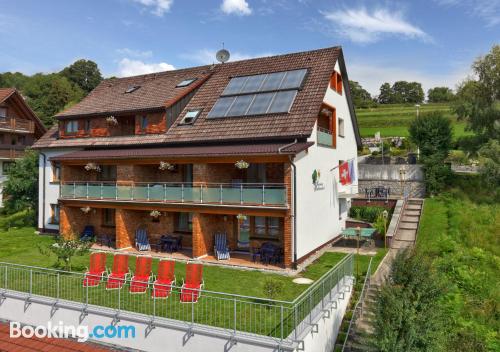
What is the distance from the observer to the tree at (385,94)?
4496 inches

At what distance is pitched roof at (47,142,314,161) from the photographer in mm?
16766

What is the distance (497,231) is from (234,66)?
17936 mm

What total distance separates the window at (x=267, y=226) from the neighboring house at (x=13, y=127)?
27449 millimetres

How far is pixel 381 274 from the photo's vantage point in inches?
631

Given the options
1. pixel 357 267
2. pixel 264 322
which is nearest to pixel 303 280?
pixel 357 267

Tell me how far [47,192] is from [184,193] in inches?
492

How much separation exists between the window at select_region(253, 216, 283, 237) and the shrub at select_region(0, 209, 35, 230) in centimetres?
1921

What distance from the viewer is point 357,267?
54.2 ft

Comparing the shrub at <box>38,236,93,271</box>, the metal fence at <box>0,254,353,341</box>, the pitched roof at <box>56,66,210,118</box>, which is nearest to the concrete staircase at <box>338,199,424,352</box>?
the metal fence at <box>0,254,353,341</box>

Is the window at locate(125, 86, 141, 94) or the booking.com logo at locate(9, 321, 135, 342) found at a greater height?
the window at locate(125, 86, 141, 94)

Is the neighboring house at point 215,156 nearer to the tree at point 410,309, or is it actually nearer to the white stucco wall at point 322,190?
the white stucco wall at point 322,190

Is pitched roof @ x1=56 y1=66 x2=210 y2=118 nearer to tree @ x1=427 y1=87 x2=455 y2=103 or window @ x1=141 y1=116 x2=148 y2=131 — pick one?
window @ x1=141 y1=116 x2=148 y2=131

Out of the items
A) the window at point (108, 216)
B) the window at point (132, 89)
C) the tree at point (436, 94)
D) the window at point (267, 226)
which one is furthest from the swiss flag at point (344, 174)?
the tree at point (436, 94)

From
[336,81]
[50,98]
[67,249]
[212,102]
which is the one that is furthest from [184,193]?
[50,98]
